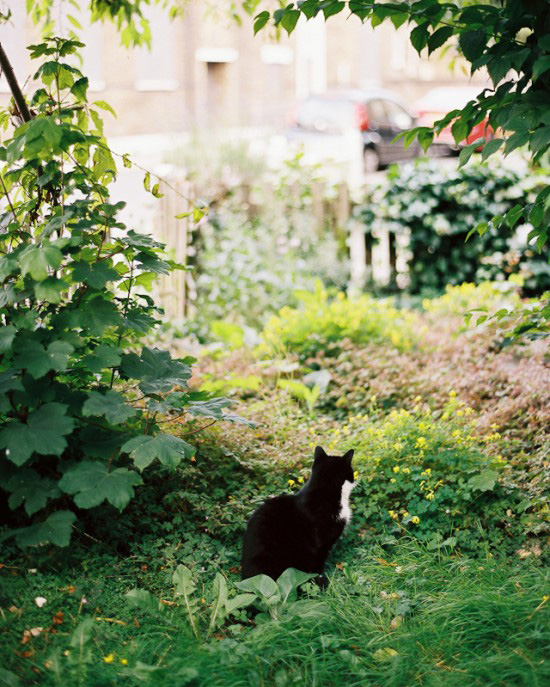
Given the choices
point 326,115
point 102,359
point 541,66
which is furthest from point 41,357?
point 326,115

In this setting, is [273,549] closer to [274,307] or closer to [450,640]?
[450,640]

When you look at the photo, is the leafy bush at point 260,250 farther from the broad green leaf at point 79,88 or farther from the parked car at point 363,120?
the parked car at point 363,120

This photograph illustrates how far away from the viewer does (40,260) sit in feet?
9.01

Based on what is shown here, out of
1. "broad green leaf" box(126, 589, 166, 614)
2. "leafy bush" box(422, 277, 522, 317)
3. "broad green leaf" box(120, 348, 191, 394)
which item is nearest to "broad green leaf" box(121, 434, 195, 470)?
"broad green leaf" box(120, 348, 191, 394)

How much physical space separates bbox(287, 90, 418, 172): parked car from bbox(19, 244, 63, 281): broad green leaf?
52.3 ft

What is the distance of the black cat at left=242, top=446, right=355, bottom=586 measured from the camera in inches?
123

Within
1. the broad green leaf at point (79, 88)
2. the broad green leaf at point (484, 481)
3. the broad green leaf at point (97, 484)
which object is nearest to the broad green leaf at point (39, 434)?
the broad green leaf at point (97, 484)

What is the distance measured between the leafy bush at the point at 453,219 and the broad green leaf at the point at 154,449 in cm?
543

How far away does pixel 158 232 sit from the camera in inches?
269

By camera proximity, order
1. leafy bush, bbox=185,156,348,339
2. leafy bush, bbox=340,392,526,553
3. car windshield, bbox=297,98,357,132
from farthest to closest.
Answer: car windshield, bbox=297,98,357,132, leafy bush, bbox=185,156,348,339, leafy bush, bbox=340,392,526,553

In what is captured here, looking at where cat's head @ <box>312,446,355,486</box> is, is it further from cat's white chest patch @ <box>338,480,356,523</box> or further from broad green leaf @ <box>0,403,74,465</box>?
broad green leaf @ <box>0,403,74,465</box>

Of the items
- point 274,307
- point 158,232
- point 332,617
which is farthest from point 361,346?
point 332,617

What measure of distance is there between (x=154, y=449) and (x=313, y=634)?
2.83 feet

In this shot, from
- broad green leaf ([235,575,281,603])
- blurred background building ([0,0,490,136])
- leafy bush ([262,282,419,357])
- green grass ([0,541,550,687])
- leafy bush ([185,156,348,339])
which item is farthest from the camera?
blurred background building ([0,0,490,136])
